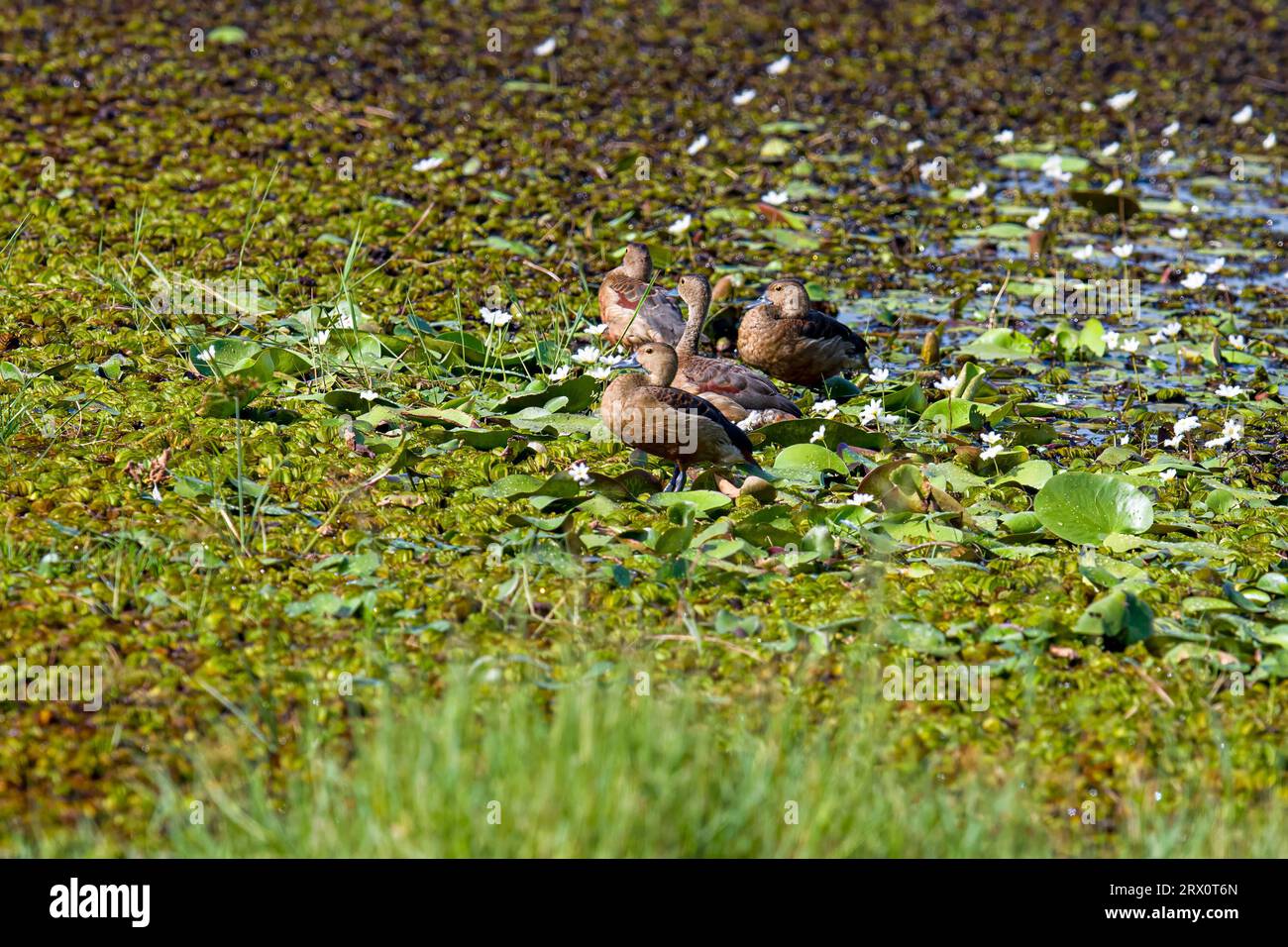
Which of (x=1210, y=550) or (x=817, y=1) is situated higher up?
(x=817, y=1)

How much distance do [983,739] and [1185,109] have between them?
8.66 metres

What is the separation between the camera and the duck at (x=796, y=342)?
274 inches

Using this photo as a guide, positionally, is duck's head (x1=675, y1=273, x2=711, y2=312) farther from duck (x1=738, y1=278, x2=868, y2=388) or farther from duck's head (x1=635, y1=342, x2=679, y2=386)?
duck's head (x1=635, y1=342, x2=679, y2=386)

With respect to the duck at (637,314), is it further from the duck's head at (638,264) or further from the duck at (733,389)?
the duck at (733,389)

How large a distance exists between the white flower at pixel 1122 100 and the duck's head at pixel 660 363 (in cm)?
649

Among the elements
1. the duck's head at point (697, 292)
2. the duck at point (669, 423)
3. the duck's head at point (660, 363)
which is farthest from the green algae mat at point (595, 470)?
the duck's head at point (697, 292)

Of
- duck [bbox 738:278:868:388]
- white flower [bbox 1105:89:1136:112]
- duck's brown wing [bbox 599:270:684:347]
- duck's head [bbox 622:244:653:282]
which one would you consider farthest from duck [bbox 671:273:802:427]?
white flower [bbox 1105:89:1136:112]

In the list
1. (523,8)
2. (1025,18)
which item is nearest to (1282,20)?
(1025,18)

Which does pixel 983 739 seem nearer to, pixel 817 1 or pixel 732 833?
pixel 732 833

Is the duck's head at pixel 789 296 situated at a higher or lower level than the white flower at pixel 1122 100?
lower

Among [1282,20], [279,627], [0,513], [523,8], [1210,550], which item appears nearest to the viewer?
[279,627]

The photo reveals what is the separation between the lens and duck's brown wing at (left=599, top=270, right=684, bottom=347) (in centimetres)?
733
